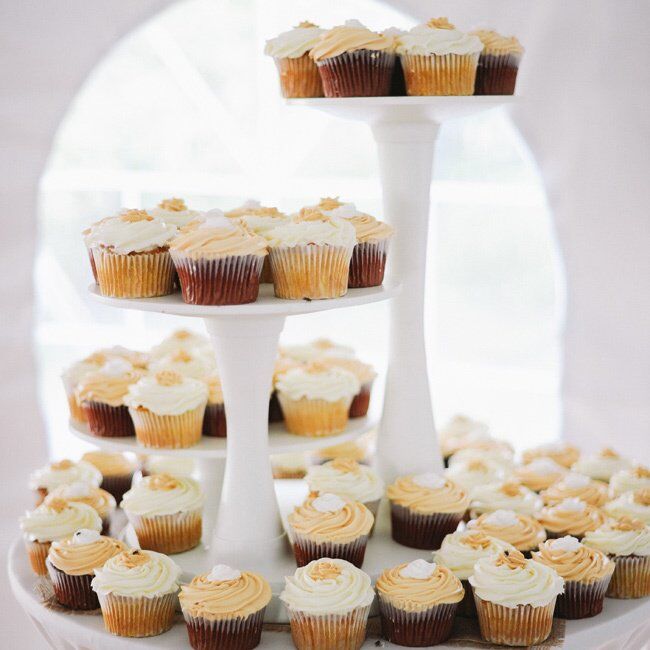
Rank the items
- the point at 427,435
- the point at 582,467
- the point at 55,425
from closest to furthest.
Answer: the point at 427,435 < the point at 582,467 < the point at 55,425

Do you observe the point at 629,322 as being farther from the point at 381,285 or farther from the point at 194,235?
the point at 194,235

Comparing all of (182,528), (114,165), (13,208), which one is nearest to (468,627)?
(182,528)

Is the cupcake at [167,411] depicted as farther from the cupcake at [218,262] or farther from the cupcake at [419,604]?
the cupcake at [419,604]

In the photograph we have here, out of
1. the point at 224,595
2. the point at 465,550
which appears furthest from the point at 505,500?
the point at 224,595

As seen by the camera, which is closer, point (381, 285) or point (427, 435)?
point (381, 285)

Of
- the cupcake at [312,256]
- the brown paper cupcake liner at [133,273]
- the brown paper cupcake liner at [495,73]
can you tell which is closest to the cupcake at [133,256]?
the brown paper cupcake liner at [133,273]
